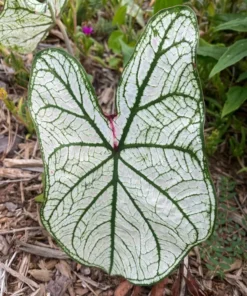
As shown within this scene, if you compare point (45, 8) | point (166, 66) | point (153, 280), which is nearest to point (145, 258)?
point (153, 280)

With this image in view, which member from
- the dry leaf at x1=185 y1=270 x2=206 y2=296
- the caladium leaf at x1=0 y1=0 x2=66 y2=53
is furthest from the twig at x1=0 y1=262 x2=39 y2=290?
the caladium leaf at x1=0 y1=0 x2=66 y2=53

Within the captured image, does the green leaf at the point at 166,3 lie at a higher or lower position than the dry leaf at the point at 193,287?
higher

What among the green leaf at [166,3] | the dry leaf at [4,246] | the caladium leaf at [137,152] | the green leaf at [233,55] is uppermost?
the green leaf at [166,3]

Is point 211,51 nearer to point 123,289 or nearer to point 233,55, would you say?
point 233,55

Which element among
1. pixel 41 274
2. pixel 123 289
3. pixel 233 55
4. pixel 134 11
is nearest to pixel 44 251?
pixel 41 274

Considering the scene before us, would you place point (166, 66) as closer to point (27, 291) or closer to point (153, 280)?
point (153, 280)

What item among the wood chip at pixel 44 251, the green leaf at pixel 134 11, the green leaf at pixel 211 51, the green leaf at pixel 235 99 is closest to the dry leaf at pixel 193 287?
the wood chip at pixel 44 251

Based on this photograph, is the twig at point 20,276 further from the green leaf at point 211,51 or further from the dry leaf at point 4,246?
the green leaf at point 211,51
